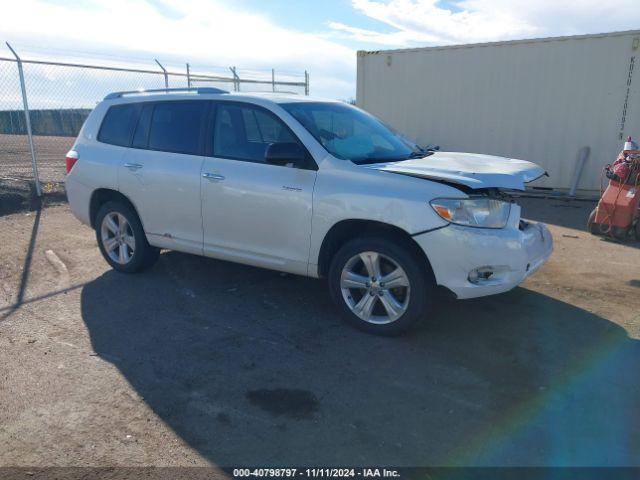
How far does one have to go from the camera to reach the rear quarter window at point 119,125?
5.61m

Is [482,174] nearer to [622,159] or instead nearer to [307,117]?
[307,117]

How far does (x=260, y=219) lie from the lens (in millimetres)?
4613

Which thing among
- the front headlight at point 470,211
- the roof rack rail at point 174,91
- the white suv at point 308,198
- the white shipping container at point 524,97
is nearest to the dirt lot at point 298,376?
the white suv at point 308,198

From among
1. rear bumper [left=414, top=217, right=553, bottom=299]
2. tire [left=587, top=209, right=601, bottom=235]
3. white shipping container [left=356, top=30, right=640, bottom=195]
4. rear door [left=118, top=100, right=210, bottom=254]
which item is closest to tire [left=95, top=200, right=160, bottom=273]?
rear door [left=118, top=100, right=210, bottom=254]

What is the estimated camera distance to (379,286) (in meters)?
4.21

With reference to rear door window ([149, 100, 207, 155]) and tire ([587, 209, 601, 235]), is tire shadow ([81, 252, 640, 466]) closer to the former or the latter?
rear door window ([149, 100, 207, 155])

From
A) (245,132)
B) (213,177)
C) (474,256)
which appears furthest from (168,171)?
(474,256)

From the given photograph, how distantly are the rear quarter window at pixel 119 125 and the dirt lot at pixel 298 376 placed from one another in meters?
1.49

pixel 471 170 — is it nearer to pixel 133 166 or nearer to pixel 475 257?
pixel 475 257

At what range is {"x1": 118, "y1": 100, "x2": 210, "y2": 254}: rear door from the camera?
16.6 ft

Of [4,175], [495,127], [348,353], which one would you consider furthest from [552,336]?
[4,175]

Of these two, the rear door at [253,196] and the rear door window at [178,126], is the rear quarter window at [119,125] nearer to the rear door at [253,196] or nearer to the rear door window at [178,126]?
the rear door window at [178,126]

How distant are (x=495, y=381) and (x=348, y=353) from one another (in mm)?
1048

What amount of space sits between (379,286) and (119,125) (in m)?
3.41
